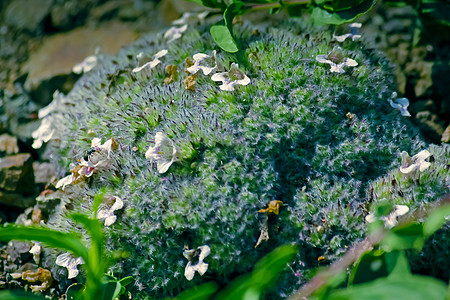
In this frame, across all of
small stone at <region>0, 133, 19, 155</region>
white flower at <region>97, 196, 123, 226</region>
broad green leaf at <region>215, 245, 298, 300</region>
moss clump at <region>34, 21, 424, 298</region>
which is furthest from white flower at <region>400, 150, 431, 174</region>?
small stone at <region>0, 133, 19, 155</region>

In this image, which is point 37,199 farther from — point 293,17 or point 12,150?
point 293,17

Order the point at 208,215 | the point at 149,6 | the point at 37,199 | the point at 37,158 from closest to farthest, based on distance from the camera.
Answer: the point at 208,215, the point at 37,199, the point at 37,158, the point at 149,6

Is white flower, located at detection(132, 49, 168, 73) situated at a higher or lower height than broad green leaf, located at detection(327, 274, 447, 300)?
higher

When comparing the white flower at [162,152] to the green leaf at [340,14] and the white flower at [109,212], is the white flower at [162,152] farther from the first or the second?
the green leaf at [340,14]

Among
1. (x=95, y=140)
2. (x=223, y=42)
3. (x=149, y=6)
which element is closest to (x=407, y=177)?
(x=223, y=42)

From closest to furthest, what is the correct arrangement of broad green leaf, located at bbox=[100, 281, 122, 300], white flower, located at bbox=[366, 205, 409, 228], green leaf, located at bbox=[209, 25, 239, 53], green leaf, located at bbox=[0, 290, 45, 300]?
green leaf, located at bbox=[0, 290, 45, 300]
broad green leaf, located at bbox=[100, 281, 122, 300]
white flower, located at bbox=[366, 205, 409, 228]
green leaf, located at bbox=[209, 25, 239, 53]

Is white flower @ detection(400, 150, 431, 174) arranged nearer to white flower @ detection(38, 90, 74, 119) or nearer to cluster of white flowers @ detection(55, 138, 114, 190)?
cluster of white flowers @ detection(55, 138, 114, 190)

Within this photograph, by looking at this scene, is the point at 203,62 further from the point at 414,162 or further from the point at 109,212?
the point at 414,162

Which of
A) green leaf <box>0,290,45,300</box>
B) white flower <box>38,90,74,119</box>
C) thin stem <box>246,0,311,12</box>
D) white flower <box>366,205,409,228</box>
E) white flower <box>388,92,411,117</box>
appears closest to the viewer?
green leaf <box>0,290,45,300</box>
